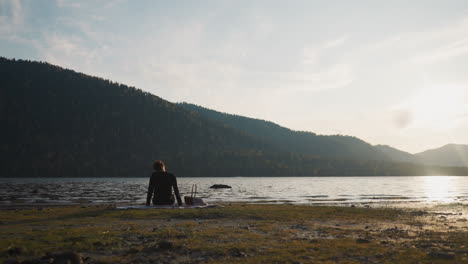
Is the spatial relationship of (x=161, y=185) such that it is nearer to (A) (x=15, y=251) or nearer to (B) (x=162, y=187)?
(B) (x=162, y=187)

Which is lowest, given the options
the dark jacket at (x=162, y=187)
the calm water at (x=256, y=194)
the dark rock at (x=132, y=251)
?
the calm water at (x=256, y=194)

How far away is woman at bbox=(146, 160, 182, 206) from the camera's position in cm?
2020

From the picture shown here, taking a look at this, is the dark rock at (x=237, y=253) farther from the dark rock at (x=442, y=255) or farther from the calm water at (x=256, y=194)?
the calm water at (x=256, y=194)

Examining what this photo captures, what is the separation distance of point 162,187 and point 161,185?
152 millimetres

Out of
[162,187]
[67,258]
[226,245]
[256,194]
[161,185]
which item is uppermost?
[161,185]

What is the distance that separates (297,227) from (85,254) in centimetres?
1014

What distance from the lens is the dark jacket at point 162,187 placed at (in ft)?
66.7

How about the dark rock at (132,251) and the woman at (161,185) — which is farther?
the woman at (161,185)

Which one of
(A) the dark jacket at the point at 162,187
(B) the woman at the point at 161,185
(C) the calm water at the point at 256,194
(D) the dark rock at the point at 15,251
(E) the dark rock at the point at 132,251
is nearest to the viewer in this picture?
(D) the dark rock at the point at 15,251

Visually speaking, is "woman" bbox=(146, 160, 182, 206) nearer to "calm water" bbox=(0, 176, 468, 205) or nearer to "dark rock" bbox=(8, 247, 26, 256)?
"dark rock" bbox=(8, 247, 26, 256)

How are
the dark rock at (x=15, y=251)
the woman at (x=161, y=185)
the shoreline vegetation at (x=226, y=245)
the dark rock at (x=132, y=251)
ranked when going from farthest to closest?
the woman at (x=161, y=185) → the dark rock at (x=132, y=251) → the dark rock at (x=15, y=251) → the shoreline vegetation at (x=226, y=245)

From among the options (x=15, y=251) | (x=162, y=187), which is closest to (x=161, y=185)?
(x=162, y=187)

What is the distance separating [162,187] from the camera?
21219 millimetres

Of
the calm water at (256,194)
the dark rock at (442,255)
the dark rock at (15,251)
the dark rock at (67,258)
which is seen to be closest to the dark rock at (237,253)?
the dark rock at (67,258)
